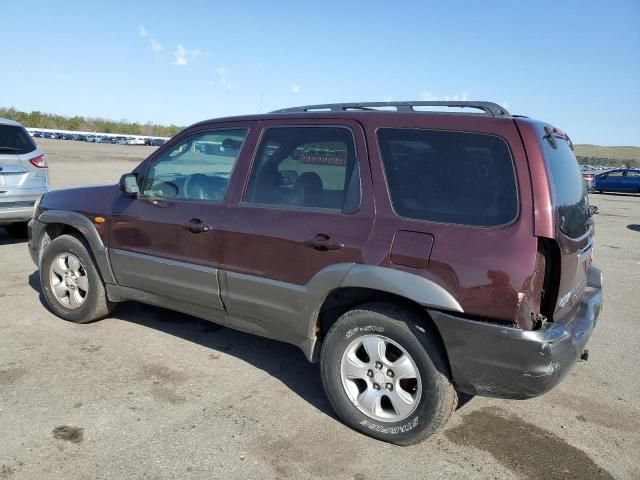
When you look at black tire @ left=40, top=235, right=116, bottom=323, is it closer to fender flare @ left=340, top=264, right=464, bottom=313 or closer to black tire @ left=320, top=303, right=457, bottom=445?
black tire @ left=320, top=303, right=457, bottom=445

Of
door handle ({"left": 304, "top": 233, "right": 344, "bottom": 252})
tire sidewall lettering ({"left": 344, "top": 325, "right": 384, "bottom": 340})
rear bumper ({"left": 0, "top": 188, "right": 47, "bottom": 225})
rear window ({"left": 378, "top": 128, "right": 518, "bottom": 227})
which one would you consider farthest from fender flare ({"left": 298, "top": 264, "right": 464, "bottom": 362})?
rear bumper ({"left": 0, "top": 188, "right": 47, "bottom": 225})

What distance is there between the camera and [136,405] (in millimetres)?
3357

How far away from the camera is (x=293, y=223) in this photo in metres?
3.34

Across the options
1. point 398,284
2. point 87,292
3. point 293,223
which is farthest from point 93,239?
point 398,284

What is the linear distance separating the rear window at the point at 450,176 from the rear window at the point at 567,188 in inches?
9.7

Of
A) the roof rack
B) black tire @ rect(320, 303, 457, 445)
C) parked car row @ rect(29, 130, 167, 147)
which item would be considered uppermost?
the roof rack

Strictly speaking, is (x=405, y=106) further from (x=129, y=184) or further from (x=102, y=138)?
(x=102, y=138)

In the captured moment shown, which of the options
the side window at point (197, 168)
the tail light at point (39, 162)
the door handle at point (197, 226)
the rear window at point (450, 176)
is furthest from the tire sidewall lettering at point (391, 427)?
the tail light at point (39, 162)

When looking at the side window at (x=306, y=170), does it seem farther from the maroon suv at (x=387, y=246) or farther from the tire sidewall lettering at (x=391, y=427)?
the tire sidewall lettering at (x=391, y=427)

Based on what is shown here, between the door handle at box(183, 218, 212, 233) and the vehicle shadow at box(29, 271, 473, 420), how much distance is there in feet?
3.57

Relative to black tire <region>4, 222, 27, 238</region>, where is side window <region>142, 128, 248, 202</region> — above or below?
above

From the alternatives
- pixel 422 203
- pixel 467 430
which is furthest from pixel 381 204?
pixel 467 430

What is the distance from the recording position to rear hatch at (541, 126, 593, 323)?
2.78m

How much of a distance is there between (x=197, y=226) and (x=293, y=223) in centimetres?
80
